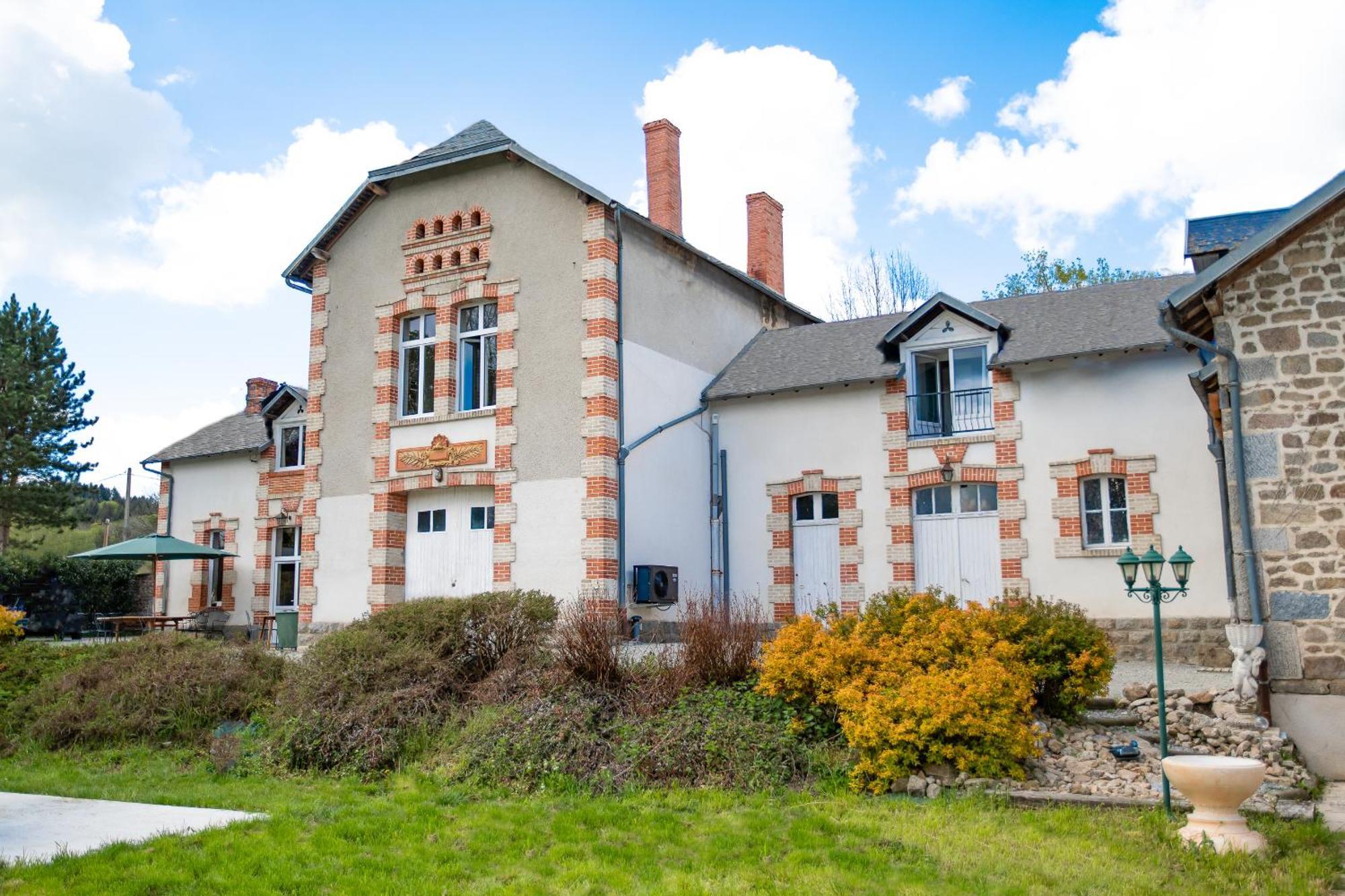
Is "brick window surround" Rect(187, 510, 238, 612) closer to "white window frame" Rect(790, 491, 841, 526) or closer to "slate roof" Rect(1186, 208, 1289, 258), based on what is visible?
"white window frame" Rect(790, 491, 841, 526)

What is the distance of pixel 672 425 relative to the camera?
1736 cm

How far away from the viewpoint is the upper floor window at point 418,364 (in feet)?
58.5

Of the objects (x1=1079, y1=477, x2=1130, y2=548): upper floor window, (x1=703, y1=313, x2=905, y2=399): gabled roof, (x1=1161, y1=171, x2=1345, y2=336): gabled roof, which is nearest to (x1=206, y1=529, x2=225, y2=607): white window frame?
(x1=703, y1=313, x2=905, y2=399): gabled roof

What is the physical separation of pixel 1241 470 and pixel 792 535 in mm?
8658

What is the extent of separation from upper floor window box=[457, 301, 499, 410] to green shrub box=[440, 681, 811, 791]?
8.76 meters

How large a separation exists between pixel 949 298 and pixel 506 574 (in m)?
7.74

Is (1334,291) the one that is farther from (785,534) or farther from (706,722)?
(785,534)

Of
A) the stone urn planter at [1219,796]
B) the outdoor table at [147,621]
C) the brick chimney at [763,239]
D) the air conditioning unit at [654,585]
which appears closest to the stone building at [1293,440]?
the stone urn planter at [1219,796]

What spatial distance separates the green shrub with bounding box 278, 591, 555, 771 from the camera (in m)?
9.15

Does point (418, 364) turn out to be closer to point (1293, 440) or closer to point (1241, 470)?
point (1241, 470)

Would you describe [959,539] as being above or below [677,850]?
above

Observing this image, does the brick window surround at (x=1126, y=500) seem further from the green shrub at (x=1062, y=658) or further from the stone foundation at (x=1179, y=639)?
the green shrub at (x=1062, y=658)

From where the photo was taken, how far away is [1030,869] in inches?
232

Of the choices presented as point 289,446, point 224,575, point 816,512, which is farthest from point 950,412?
point 224,575
